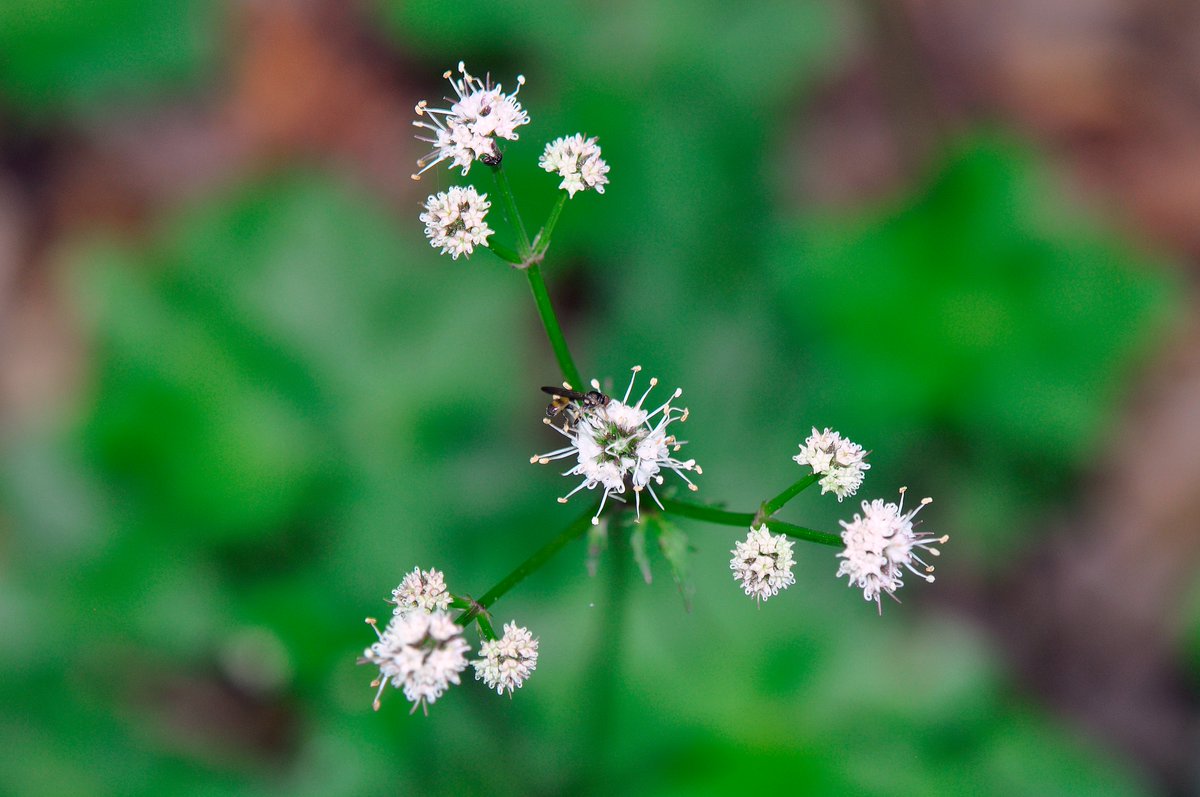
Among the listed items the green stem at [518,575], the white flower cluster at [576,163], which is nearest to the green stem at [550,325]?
the white flower cluster at [576,163]

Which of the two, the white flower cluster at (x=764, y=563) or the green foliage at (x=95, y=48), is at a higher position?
the green foliage at (x=95, y=48)

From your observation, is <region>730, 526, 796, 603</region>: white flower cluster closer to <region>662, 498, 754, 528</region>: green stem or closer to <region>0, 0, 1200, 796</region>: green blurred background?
<region>662, 498, 754, 528</region>: green stem

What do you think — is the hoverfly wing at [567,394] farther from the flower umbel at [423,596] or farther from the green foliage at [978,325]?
the green foliage at [978,325]

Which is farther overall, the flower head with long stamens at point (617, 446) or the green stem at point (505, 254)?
the green stem at point (505, 254)

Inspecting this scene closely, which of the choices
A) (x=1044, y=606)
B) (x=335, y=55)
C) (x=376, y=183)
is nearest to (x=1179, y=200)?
(x=1044, y=606)

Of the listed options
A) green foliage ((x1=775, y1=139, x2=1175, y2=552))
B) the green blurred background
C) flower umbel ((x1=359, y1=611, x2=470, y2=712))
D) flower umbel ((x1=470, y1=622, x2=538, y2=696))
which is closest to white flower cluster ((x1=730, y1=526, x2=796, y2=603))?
flower umbel ((x1=470, y1=622, x2=538, y2=696))

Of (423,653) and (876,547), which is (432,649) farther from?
(876,547)

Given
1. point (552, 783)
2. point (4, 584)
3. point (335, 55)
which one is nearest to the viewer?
point (552, 783)

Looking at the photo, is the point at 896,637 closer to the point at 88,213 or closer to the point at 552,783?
the point at 552,783
